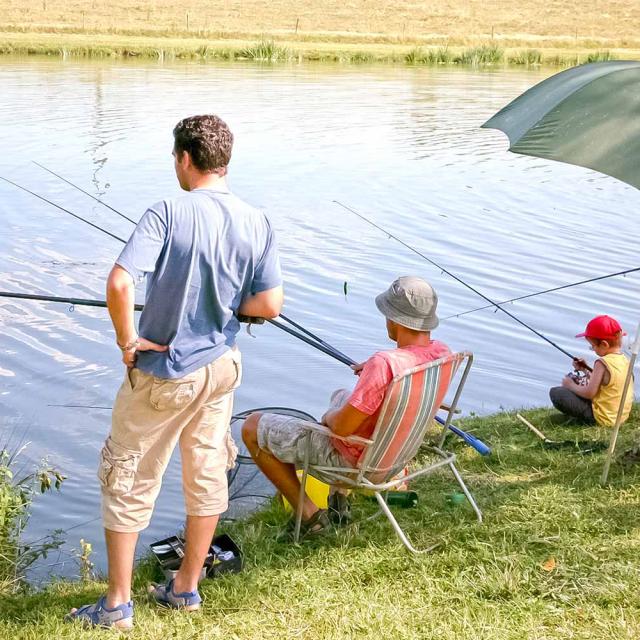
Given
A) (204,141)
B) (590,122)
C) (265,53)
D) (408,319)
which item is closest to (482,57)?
(265,53)

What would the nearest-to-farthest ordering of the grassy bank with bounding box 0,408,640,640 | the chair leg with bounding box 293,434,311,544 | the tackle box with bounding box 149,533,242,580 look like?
the grassy bank with bounding box 0,408,640,640
the tackle box with bounding box 149,533,242,580
the chair leg with bounding box 293,434,311,544

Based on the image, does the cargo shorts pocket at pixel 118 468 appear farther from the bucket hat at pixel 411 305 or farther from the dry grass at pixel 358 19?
the dry grass at pixel 358 19

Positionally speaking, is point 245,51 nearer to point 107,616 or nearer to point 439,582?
point 439,582

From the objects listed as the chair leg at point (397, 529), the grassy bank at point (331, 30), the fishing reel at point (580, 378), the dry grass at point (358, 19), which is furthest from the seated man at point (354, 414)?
the dry grass at point (358, 19)

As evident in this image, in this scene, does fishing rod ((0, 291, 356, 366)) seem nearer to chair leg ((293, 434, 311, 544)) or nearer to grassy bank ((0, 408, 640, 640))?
chair leg ((293, 434, 311, 544))

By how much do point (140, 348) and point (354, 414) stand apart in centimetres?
89

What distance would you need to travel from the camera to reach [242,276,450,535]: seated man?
3775mm

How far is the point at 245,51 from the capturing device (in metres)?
34.5

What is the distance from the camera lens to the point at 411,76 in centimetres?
3009

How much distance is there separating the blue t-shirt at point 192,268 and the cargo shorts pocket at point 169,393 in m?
0.03

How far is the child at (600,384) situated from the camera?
5340 millimetres

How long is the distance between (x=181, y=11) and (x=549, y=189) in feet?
145

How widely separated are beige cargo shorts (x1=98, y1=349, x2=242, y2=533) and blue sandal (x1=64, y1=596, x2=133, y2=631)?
26 cm

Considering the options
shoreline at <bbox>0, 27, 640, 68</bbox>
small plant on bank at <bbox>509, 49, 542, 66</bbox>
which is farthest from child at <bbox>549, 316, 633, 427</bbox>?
small plant on bank at <bbox>509, 49, 542, 66</bbox>
